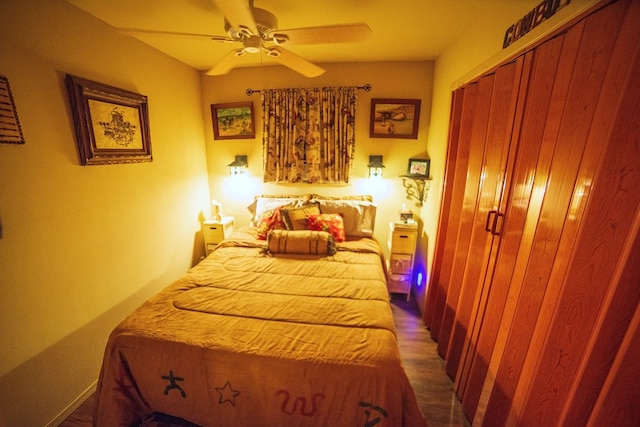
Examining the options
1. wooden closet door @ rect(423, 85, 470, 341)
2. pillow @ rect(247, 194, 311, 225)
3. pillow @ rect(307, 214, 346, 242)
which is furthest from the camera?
pillow @ rect(247, 194, 311, 225)

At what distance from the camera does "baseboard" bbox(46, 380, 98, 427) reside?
4.96 feet

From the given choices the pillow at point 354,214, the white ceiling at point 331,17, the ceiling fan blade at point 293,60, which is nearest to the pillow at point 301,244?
the pillow at point 354,214

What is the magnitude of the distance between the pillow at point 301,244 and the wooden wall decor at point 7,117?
164 centimetres

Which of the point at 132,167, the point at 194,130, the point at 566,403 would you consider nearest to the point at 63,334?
the point at 132,167

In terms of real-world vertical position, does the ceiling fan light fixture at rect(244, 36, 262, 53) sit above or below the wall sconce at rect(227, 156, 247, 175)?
above

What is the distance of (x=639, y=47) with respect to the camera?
0.70 meters

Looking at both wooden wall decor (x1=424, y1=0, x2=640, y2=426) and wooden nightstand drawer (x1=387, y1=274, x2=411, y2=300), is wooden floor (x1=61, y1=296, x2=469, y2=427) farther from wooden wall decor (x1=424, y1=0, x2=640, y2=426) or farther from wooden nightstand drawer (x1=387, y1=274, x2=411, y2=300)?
wooden nightstand drawer (x1=387, y1=274, x2=411, y2=300)

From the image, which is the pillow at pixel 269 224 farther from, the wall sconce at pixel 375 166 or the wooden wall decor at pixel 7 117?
the wooden wall decor at pixel 7 117

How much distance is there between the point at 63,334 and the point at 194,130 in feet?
7.32

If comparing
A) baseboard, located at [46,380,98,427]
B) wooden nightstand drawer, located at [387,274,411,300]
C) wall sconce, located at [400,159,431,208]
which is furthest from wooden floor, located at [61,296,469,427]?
wall sconce, located at [400,159,431,208]

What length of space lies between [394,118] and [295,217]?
158 centimetres

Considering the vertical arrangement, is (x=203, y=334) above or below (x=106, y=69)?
below

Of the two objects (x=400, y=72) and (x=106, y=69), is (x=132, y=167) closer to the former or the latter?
(x=106, y=69)

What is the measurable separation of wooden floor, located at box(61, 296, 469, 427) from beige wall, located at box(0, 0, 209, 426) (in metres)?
0.38
